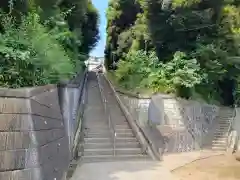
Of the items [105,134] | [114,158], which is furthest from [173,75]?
[114,158]

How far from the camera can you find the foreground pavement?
7695mm

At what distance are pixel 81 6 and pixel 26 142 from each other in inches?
495

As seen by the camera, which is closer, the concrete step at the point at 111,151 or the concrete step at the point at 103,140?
the concrete step at the point at 111,151

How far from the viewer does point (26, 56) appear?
502cm

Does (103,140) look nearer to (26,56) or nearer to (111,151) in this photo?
(111,151)

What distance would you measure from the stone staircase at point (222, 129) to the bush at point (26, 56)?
9.53 meters

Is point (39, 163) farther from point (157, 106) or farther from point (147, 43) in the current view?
point (147, 43)

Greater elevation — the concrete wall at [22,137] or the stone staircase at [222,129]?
the concrete wall at [22,137]

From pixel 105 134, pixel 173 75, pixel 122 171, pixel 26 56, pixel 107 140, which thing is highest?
pixel 173 75

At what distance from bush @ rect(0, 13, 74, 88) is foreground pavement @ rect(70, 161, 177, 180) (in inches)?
95.9

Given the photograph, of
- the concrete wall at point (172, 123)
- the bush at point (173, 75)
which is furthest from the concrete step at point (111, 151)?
the bush at point (173, 75)

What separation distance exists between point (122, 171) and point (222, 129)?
30.3ft

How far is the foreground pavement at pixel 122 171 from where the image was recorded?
7.70m

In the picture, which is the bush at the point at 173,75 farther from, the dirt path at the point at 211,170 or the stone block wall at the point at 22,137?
the stone block wall at the point at 22,137
